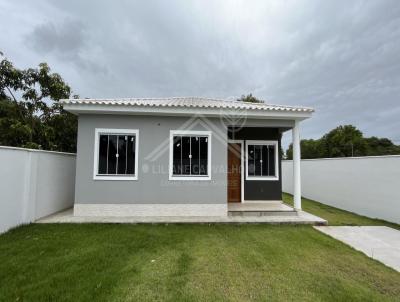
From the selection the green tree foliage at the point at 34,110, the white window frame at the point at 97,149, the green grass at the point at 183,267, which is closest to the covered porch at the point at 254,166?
the green grass at the point at 183,267

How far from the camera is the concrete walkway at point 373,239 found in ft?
15.7

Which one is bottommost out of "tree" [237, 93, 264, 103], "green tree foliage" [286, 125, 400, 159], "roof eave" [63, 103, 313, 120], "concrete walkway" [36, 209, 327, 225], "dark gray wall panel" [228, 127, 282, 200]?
"concrete walkway" [36, 209, 327, 225]

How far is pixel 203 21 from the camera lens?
12500mm

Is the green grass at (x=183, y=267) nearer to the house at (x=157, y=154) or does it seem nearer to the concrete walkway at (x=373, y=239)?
the concrete walkway at (x=373, y=239)

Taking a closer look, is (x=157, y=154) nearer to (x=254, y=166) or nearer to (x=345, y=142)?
(x=254, y=166)

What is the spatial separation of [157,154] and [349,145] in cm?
5126

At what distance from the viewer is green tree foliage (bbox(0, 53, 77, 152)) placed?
9.62 m

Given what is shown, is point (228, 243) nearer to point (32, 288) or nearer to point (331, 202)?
point (32, 288)

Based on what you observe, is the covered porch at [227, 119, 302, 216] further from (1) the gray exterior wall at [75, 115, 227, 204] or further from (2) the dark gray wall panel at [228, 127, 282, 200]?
(1) the gray exterior wall at [75, 115, 227, 204]

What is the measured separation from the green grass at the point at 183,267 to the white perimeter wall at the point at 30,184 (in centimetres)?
56

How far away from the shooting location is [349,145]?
4450 cm

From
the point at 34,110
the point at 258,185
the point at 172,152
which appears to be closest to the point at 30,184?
the point at 172,152

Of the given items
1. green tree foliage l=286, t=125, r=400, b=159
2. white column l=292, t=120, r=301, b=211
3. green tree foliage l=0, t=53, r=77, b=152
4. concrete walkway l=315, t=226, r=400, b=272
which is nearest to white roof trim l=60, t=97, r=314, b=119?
white column l=292, t=120, r=301, b=211

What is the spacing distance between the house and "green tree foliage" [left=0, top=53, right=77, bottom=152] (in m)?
4.59
